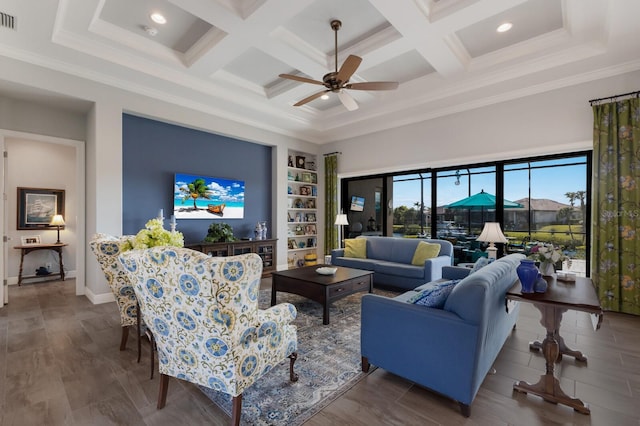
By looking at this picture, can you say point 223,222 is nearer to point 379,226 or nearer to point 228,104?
point 228,104

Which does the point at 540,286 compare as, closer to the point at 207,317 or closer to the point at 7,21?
the point at 207,317

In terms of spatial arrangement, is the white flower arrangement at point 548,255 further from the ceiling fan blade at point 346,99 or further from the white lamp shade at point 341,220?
the white lamp shade at point 341,220

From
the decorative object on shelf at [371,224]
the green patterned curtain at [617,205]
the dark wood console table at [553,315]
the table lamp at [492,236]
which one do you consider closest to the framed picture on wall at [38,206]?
the decorative object on shelf at [371,224]

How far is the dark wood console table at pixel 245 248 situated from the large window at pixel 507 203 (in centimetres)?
279

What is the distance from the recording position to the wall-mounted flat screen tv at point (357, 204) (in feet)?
23.6

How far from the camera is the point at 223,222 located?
5.91 meters

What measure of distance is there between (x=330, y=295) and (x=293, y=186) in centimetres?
417

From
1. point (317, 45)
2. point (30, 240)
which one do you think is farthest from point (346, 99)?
point (30, 240)

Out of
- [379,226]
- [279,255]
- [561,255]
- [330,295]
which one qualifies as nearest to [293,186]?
[279,255]

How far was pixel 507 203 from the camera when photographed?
5047mm

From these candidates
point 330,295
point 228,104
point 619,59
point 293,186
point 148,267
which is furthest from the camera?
point 293,186

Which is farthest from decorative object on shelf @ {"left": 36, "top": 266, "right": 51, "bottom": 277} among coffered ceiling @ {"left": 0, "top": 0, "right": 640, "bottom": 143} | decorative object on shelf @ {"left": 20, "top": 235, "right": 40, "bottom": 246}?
coffered ceiling @ {"left": 0, "top": 0, "right": 640, "bottom": 143}

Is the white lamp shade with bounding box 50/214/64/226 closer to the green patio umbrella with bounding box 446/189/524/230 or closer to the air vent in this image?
the air vent

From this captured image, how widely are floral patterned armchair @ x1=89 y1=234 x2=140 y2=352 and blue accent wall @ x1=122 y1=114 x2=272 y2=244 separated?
2.27 meters
